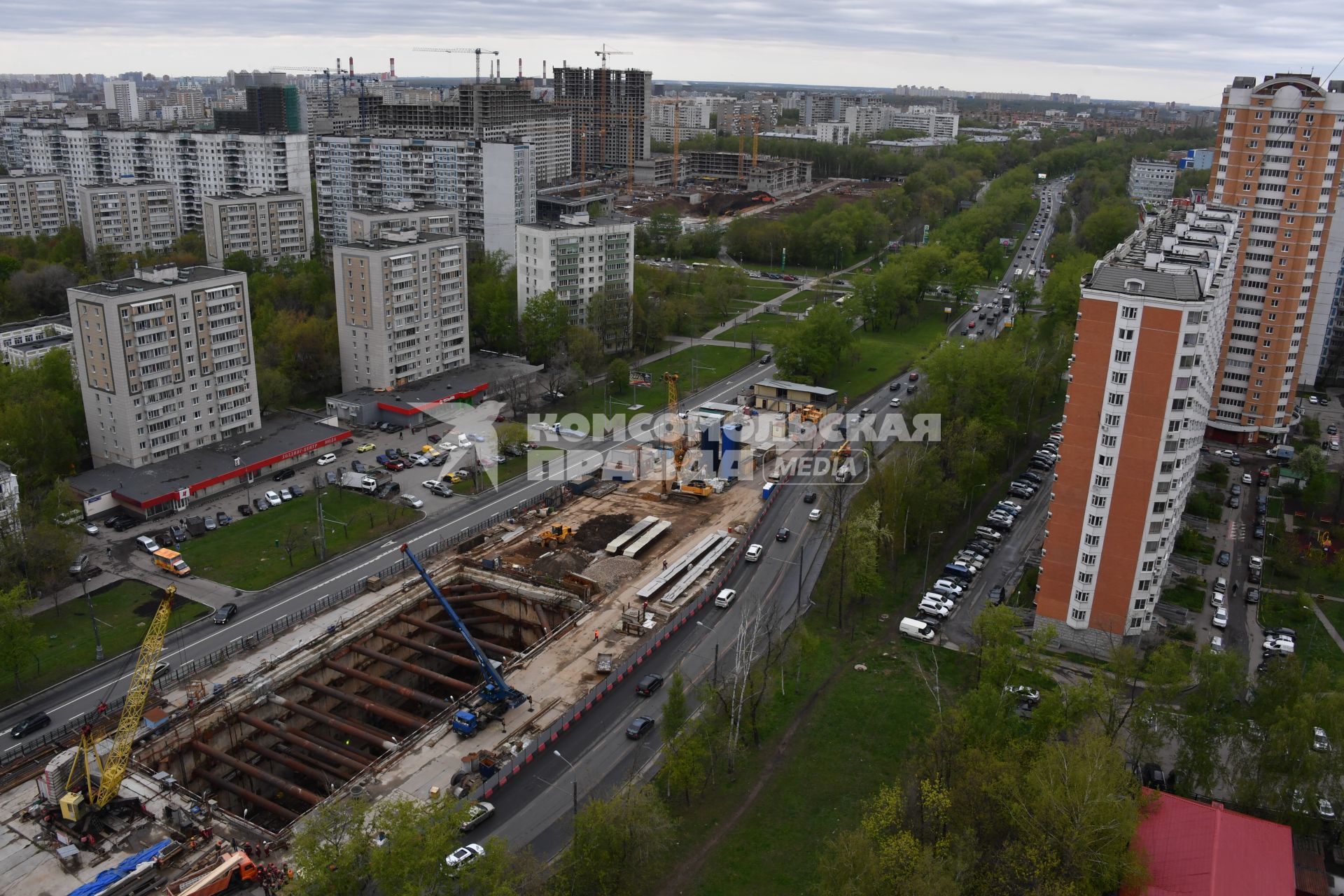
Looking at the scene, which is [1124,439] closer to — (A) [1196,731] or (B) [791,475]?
(A) [1196,731]

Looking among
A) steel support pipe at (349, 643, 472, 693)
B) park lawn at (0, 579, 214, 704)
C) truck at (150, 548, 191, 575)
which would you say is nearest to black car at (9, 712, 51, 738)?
park lawn at (0, 579, 214, 704)

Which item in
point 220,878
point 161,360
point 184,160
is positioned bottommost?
point 220,878

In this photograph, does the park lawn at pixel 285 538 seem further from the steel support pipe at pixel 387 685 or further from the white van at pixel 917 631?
the white van at pixel 917 631

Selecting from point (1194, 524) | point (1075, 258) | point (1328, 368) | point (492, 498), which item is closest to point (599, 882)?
point (492, 498)

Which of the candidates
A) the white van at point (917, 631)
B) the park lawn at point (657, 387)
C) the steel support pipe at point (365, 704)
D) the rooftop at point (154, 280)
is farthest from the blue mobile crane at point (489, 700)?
the rooftop at point (154, 280)

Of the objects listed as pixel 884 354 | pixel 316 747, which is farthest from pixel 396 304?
pixel 884 354

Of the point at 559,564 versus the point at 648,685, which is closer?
the point at 648,685

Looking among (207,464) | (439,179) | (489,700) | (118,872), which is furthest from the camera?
(439,179)

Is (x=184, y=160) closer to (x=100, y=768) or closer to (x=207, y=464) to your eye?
(x=207, y=464)

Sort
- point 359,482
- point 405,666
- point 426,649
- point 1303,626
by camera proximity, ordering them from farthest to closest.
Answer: point 359,482 → point 1303,626 → point 426,649 → point 405,666
